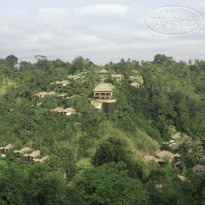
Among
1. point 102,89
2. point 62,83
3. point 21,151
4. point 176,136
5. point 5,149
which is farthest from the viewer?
point 62,83

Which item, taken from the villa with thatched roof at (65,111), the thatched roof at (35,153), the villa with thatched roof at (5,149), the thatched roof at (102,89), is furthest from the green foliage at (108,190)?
the thatched roof at (102,89)

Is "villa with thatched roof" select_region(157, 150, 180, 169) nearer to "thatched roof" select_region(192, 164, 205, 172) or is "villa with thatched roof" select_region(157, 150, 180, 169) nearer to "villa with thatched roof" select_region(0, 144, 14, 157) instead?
"thatched roof" select_region(192, 164, 205, 172)

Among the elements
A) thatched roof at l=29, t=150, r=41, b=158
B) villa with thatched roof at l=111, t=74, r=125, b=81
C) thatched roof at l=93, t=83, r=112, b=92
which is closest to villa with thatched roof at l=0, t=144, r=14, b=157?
thatched roof at l=29, t=150, r=41, b=158

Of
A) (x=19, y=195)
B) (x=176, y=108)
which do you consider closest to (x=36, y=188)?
(x=19, y=195)

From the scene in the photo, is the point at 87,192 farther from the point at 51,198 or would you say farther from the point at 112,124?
the point at 112,124

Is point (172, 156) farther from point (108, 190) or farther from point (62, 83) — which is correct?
point (62, 83)

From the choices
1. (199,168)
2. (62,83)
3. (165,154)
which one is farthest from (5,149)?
(199,168)

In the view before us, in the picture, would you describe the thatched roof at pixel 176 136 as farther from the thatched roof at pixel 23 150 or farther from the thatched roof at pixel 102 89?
the thatched roof at pixel 23 150

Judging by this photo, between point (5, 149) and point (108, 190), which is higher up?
point (108, 190)

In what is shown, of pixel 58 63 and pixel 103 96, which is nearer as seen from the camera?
pixel 103 96
